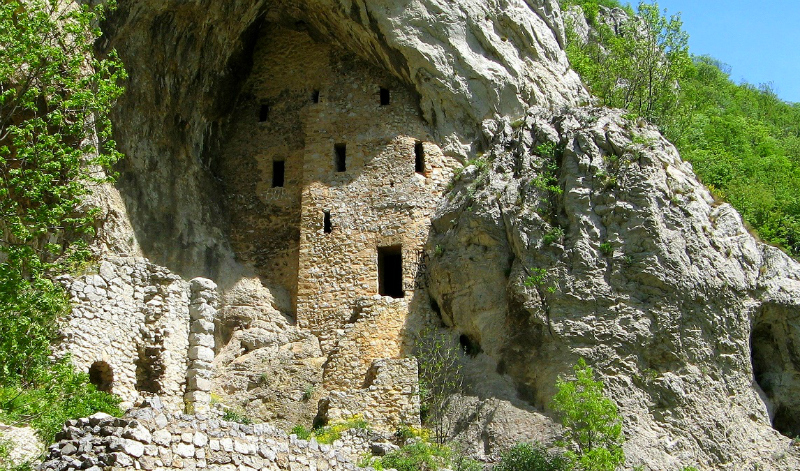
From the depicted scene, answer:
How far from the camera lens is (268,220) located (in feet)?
88.6

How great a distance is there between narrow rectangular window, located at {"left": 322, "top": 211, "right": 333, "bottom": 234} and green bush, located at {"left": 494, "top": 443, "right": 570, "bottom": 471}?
838cm

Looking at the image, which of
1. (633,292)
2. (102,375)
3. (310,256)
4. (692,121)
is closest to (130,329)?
(102,375)

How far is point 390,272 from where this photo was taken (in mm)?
26469

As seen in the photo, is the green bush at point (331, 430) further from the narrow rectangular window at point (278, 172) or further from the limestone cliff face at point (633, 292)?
the narrow rectangular window at point (278, 172)

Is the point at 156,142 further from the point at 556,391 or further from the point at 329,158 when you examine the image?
the point at 556,391

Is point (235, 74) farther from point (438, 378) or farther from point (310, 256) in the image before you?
point (438, 378)

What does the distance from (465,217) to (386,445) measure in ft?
20.8

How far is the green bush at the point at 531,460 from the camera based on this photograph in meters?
19.6

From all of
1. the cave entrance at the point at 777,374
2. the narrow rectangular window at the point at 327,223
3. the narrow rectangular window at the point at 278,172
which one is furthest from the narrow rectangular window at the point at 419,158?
the cave entrance at the point at 777,374

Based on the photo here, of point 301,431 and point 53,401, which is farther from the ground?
point 53,401

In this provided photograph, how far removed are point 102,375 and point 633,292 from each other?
11285 mm

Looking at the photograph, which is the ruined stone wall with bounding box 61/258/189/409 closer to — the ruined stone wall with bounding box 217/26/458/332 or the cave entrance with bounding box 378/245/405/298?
the ruined stone wall with bounding box 217/26/458/332

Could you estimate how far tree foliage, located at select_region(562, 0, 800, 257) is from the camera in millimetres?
30016

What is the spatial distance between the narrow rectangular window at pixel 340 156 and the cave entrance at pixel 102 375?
1028 cm
